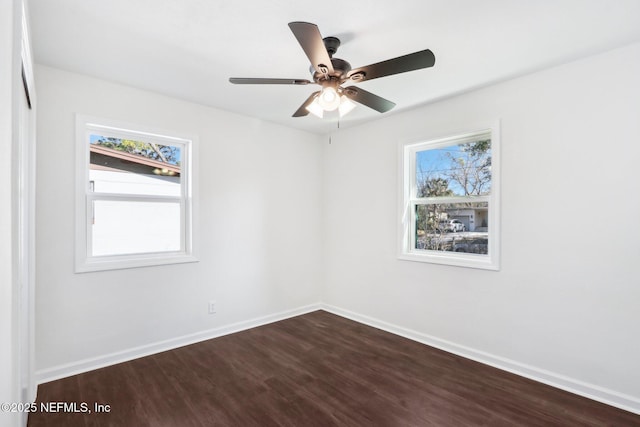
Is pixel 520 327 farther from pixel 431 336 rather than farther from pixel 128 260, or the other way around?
pixel 128 260

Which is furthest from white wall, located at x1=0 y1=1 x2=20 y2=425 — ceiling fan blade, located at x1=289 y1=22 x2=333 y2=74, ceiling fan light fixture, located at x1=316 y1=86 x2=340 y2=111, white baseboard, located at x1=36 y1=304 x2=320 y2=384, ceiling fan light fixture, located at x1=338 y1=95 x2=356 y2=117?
white baseboard, located at x1=36 y1=304 x2=320 y2=384

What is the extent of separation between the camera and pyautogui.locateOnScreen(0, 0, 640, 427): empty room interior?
1.95 meters

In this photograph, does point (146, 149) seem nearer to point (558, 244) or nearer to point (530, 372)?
point (558, 244)

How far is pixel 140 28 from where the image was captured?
2.01 m

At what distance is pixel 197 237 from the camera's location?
3307 millimetres

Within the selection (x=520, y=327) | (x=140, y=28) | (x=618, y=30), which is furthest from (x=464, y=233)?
(x=140, y=28)

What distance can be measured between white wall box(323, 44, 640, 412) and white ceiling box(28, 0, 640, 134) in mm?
289

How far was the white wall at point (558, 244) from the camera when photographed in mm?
2191

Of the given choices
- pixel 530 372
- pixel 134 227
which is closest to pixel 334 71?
pixel 134 227

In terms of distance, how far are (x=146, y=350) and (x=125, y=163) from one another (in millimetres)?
1793

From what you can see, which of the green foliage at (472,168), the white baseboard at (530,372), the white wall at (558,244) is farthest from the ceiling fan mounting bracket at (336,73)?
the white baseboard at (530,372)

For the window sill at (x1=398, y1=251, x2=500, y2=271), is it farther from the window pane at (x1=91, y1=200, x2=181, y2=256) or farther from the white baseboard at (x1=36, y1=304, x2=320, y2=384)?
the window pane at (x1=91, y1=200, x2=181, y2=256)

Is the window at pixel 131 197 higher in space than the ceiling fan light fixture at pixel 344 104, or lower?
lower

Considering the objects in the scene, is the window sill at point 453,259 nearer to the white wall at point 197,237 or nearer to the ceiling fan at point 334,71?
the white wall at point 197,237
